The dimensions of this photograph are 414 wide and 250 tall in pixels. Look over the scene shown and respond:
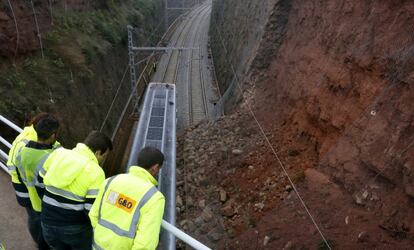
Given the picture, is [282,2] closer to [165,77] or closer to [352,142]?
[352,142]

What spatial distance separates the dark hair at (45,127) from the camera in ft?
12.1

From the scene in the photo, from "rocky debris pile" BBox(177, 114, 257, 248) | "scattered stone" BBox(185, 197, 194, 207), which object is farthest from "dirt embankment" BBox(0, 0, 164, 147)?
"scattered stone" BBox(185, 197, 194, 207)

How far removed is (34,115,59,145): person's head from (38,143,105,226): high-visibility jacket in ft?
1.41

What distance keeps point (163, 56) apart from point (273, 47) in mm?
23241

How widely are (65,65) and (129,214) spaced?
14067mm

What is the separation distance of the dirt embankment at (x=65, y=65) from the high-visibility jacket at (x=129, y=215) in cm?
903

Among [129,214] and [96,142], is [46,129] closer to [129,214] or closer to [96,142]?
[96,142]

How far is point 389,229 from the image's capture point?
642cm

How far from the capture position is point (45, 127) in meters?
3.71

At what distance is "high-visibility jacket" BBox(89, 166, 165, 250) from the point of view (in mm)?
2850

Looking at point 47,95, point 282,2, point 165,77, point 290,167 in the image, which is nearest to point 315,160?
point 290,167

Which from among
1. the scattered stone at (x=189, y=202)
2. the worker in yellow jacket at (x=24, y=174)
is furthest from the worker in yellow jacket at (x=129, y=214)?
the scattered stone at (x=189, y=202)

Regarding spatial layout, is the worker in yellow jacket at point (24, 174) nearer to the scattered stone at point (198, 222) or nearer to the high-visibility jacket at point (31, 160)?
the high-visibility jacket at point (31, 160)

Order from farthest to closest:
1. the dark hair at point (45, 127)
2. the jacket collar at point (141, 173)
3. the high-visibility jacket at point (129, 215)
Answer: the dark hair at point (45, 127), the jacket collar at point (141, 173), the high-visibility jacket at point (129, 215)
